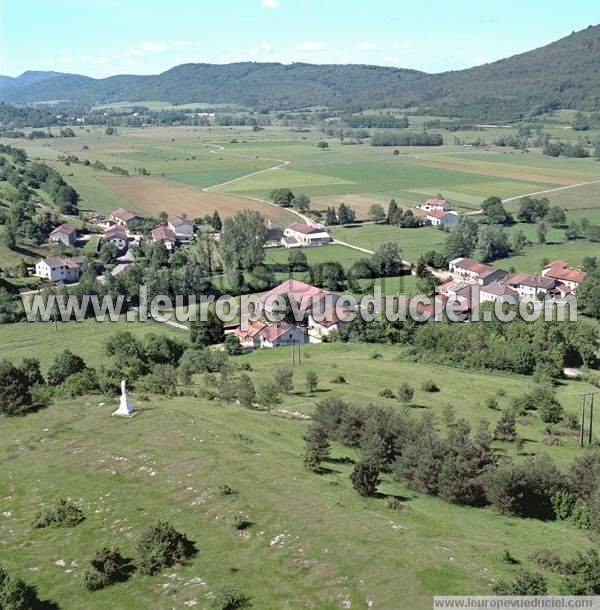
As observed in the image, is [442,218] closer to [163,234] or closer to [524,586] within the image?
[163,234]

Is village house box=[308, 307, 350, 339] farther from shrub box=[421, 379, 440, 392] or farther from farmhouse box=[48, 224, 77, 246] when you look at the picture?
farmhouse box=[48, 224, 77, 246]

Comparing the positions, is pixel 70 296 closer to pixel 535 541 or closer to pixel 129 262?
pixel 129 262

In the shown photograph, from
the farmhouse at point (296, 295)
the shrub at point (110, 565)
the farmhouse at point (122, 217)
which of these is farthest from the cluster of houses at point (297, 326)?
the farmhouse at point (122, 217)

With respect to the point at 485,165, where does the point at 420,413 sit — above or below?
below

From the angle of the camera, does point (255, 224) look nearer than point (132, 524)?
No

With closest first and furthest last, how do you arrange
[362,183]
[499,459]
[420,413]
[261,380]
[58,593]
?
1. [58,593]
2. [499,459]
3. [420,413]
4. [261,380]
5. [362,183]

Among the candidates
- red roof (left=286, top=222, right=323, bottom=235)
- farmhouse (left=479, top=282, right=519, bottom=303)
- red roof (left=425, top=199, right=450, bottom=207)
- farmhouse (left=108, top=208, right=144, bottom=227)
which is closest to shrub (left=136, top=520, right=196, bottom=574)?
farmhouse (left=479, top=282, right=519, bottom=303)

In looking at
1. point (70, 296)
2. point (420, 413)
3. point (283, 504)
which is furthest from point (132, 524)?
point (70, 296)
